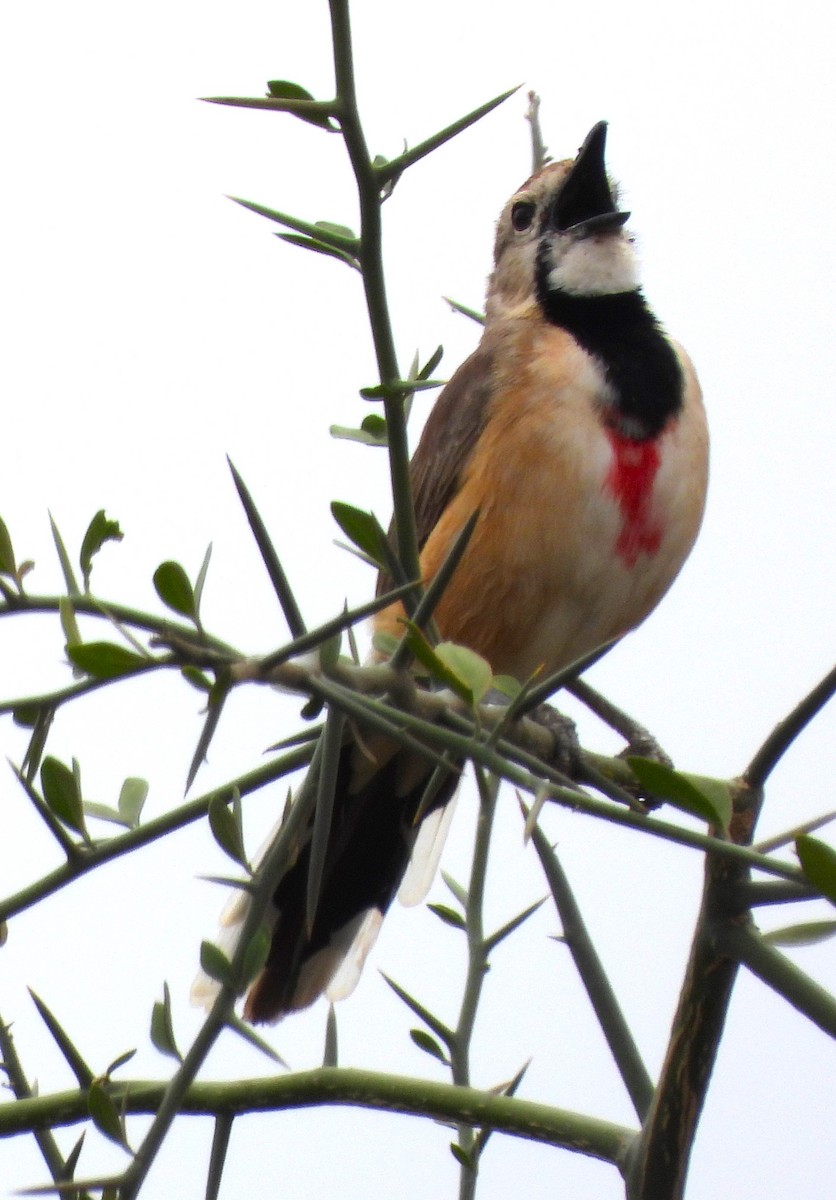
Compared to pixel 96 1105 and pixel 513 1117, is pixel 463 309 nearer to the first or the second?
pixel 513 1117

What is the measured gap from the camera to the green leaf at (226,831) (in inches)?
47.1

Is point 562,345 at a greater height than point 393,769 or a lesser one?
greater

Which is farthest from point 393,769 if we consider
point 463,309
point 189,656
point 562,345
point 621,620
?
point 189,656

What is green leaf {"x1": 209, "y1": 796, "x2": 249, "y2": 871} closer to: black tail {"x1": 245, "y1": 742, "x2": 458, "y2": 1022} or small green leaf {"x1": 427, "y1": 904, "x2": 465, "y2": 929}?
small green leaf {"x1": 427, "y1": 904, "x2": 465, "y2": 929}

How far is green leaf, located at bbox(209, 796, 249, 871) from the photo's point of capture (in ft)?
3.93

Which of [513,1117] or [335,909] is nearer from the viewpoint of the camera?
[513,1117]

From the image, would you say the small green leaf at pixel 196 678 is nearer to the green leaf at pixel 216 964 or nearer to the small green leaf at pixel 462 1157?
the green leaf at pixel 216 964

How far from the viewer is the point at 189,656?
37.0 inches

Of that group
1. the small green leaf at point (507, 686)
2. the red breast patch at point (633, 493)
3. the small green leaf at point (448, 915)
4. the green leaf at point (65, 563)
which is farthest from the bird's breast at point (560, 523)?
the green leaf at point (65, 563)

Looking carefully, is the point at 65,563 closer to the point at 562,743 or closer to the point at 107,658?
the point at 107,658

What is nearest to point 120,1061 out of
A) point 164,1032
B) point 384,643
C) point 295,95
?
point 164,1032

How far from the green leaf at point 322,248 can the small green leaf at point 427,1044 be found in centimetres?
95

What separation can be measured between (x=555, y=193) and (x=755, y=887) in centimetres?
295

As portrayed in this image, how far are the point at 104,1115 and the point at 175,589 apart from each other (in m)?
0.52
